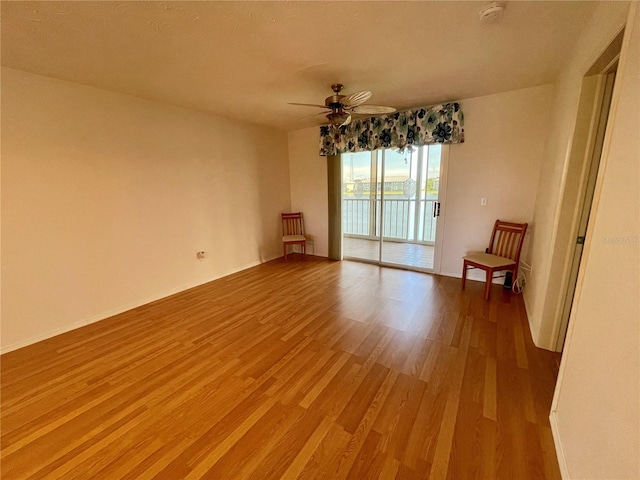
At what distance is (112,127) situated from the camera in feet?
9.02

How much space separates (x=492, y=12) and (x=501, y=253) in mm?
2655

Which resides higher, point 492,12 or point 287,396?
point 492,12

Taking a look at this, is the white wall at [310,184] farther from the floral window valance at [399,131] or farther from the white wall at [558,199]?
the white wall at [558,199]

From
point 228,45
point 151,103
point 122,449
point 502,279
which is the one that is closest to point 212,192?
point 151,103

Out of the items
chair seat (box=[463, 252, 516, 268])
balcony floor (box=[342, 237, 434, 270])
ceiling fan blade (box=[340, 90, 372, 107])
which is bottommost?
balcony floor (box=[342, 237, 434, 270])

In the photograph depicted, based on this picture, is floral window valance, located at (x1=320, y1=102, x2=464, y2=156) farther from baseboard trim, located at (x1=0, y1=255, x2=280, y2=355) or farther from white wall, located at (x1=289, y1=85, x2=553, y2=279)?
baseboard trim, located at (x1=0, y1=255, x2=280, y2=355)

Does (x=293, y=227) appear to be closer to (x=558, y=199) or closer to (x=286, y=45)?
(x=286, y=45)

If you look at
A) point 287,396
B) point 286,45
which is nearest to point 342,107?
point 286,45

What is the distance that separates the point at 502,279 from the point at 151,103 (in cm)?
491

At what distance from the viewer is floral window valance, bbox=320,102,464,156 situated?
3.39 meters

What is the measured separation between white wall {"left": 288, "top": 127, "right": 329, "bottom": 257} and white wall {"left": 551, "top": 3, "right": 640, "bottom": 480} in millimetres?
3868

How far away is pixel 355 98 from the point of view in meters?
2.37

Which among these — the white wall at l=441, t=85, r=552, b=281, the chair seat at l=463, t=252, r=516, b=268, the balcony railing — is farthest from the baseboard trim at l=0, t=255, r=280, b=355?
the white wall at l=441, t=85, r=552, b=281

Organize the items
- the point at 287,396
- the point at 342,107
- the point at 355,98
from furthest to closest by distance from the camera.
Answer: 1. the point at 342,107
2. the point at 355,98
3. the point at 287,396
